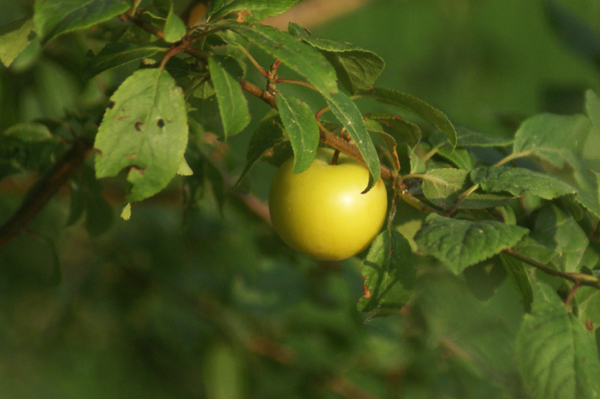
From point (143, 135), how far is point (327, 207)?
212 mm

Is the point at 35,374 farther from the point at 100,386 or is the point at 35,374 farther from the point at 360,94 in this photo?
the point at 360,94

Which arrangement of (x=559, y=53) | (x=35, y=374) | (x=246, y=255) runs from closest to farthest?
(x=246, y=255), (x=35, y=374), (x=559, y=53)

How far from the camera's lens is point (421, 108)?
1.84ft

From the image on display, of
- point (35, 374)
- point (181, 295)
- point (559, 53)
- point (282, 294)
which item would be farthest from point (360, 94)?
point (559, 53)

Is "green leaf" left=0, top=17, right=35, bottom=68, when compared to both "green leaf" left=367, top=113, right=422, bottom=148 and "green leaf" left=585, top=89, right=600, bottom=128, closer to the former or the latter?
"green leaf" left=367, top=113, right=422, bottom=148

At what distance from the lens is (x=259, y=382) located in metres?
1.33

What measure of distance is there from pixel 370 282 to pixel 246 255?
760 mm

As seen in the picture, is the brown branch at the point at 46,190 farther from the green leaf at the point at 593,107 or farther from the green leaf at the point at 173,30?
the green leaf at the point at 593,107

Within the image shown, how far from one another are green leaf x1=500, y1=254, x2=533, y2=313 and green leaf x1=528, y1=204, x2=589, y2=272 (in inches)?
1.1

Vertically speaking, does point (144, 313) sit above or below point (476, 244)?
below

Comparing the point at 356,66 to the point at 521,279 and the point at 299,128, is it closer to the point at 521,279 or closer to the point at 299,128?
the point at 299,128

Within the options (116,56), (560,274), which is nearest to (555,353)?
(560,274)

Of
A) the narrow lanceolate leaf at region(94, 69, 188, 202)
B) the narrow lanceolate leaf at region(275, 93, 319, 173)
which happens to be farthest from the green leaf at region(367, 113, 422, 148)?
the narrow lanceolate leaf at region(94, 69, 188, 202)

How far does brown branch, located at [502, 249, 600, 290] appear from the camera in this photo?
0.56 metres
